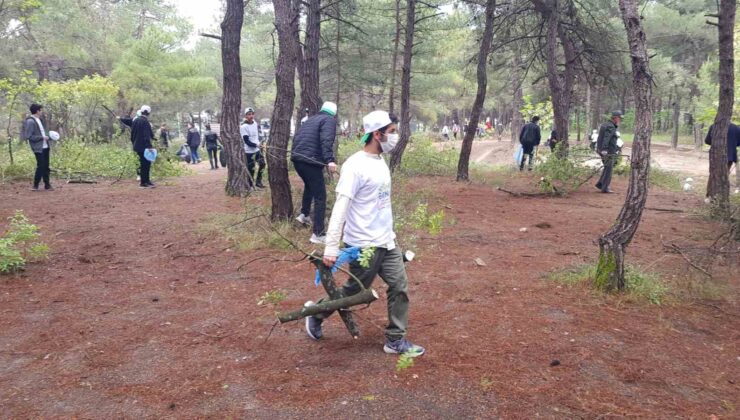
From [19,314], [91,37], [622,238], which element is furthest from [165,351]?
[91,37]

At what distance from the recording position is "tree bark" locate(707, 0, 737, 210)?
834cm

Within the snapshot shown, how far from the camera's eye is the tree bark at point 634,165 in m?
4.61

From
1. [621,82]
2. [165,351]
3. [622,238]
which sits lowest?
[165,351]

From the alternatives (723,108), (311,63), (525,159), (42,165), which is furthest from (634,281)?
(525,159)

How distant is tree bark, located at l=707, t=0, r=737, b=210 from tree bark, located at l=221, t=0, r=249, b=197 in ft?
28.4

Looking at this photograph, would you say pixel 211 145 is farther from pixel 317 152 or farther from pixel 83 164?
pixel 317 152

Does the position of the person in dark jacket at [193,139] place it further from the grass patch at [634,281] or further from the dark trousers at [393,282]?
the dark trousers at [393,282]

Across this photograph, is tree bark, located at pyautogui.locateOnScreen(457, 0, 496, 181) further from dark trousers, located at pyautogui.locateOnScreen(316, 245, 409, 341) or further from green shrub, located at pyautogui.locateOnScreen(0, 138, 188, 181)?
dark trousers, located at pyautogui.locateOnScreen(316, 245, 409, 341)

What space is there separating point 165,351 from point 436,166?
1281 centimetres

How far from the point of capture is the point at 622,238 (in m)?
4.75

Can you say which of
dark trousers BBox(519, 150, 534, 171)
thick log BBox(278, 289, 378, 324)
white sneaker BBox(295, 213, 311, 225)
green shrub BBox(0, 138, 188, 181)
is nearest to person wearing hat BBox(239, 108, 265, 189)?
white sneaker BBox(295, 213, 311, 225)

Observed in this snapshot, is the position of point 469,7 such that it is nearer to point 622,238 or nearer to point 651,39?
point 622,238

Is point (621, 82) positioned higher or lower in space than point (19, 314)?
higher

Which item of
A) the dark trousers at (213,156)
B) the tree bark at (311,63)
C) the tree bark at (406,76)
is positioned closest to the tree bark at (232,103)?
the tree bark at (311,63)
